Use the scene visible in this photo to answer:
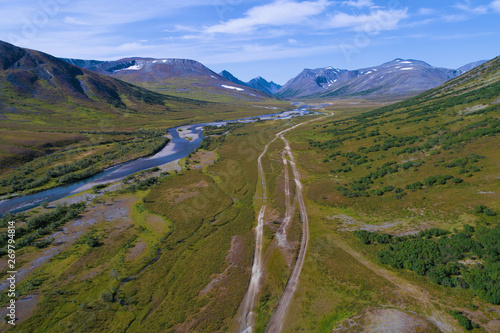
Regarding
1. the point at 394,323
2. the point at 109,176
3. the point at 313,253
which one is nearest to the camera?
the point at 394,323

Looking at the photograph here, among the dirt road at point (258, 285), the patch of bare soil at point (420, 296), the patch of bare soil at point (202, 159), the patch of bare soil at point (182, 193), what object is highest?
the patch of bare soil at point (202, 159)

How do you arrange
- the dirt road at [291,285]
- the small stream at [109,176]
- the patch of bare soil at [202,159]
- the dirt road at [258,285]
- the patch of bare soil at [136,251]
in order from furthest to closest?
the patch of bare soil at [202,159] < the small stream at [109,176] < the patch of bare soil at [136,251] < the dirt road at [258,285] < the dirt road at [291,285]

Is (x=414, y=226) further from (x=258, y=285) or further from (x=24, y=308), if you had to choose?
(x=24, y=308)

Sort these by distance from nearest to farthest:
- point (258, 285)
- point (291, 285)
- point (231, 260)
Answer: point (291, 285) < point (258, 285) < point (231, 260)

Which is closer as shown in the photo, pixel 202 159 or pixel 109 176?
pixel 109 176

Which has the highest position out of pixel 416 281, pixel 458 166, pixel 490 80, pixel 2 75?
pixel 2 75

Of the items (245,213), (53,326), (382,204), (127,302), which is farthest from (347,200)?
(53,326)

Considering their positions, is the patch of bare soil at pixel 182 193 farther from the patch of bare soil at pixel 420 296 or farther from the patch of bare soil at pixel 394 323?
the patch of bare soil at pixel 394 323

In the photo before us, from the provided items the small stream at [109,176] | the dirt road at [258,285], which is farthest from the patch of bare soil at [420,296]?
the small stream at [109,176]

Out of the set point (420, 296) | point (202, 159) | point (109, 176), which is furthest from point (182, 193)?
point (420, 296)

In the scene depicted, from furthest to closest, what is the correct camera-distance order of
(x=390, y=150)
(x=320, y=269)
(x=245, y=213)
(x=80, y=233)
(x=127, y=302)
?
(x=390, y=150), (x=245, y=213), (x=80, y=233), (x=320, y=269), (x=127, y=302)

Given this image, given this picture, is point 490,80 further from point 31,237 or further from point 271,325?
point 31,237
